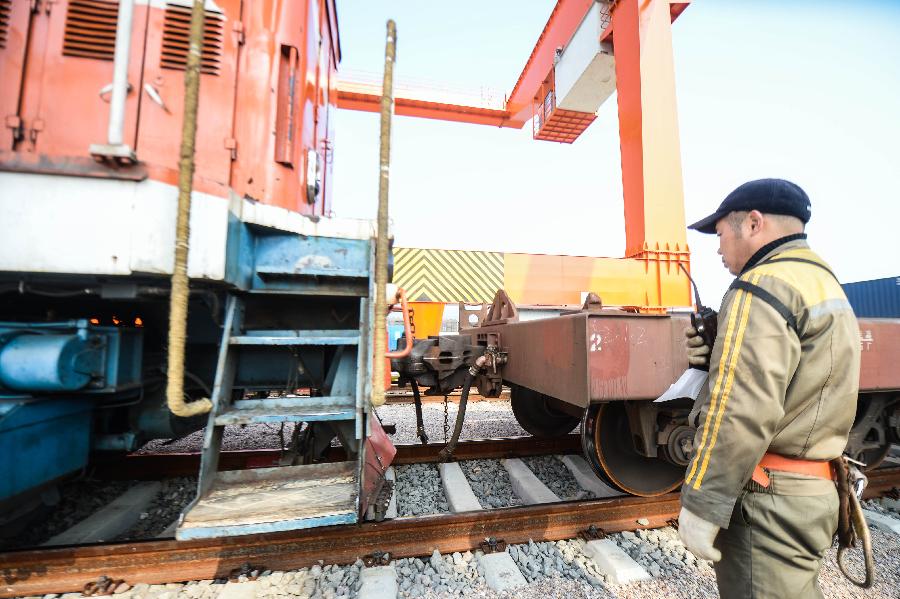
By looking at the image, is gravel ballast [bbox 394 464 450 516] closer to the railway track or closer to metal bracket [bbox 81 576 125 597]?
the railway track

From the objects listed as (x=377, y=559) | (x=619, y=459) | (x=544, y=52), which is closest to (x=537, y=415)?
(x=619, y=459)

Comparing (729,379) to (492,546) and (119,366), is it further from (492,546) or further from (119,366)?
(119,366)

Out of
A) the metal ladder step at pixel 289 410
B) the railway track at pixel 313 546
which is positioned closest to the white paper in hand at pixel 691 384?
the railway track at pixel 313 546

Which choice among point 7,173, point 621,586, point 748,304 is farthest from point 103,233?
point 621,586

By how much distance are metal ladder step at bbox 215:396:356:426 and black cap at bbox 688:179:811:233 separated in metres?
2.02

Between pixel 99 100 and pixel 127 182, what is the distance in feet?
2.13

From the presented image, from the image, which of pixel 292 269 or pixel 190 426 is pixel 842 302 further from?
pixel 190 426

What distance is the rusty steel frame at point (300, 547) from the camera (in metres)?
2.14

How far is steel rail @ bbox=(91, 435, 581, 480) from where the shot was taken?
3.48m

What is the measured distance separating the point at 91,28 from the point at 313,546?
129 inches

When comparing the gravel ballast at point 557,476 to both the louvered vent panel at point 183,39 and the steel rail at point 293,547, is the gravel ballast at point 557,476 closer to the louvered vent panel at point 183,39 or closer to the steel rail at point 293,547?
the steel rail at point 293,547

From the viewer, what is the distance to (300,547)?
2.34 metres

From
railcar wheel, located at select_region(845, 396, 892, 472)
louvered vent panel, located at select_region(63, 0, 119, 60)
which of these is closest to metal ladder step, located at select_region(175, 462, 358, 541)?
louvered vent panel, located at select_region(63, 0, 119, 60)

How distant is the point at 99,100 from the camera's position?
6.99ft
